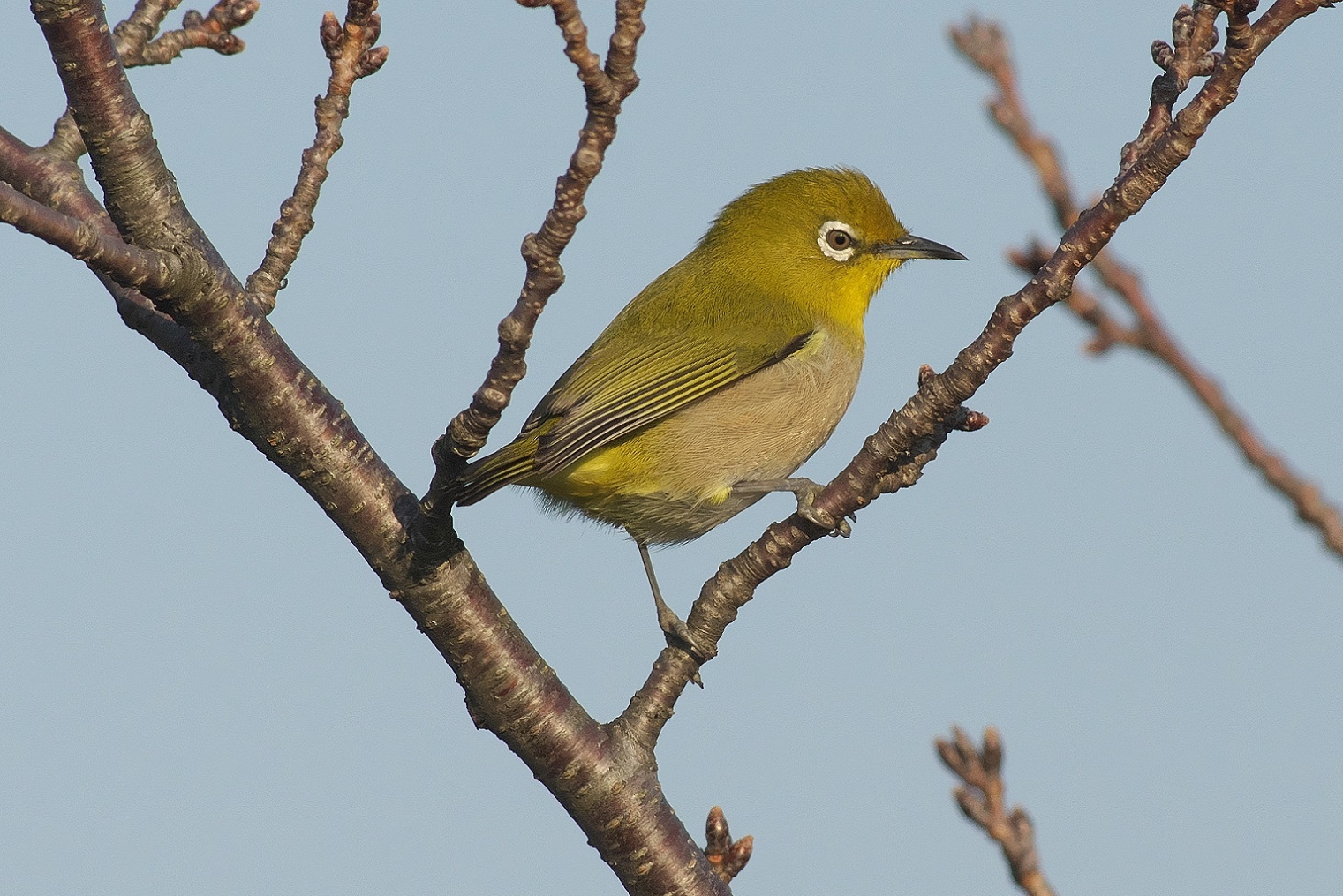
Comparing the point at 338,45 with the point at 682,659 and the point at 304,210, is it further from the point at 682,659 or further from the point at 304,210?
the point at 682,659

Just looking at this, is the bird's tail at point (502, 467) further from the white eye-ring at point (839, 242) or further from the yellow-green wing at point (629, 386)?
the white eye-ring at point (839, 242)

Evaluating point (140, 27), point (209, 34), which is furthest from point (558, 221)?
point (209, 34)

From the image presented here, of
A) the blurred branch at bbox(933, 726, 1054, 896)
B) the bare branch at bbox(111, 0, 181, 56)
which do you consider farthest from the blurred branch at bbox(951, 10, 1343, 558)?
the bare branch at bbox(111, 0, 181, 56)

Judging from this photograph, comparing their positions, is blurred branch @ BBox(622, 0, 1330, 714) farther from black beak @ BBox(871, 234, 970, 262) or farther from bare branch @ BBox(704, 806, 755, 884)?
black beak @ BBox(871, 234, 970, 262)

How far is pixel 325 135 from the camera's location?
16.9 ft

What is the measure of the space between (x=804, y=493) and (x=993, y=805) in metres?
2.90

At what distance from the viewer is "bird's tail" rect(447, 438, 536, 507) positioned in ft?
18.3

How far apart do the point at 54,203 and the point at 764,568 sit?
295 centimetres

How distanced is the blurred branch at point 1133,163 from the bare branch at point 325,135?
2.21 m

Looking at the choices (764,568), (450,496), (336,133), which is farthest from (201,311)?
(764,568)

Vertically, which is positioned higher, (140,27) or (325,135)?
(140,27)

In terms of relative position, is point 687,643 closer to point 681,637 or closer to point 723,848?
point 681,637

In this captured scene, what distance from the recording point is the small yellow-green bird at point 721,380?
664 cm

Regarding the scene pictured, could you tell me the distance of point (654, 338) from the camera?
7.56 meters
